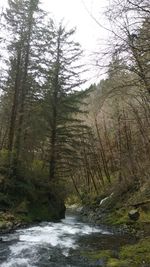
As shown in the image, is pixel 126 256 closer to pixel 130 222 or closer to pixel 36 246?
pixel 36 246

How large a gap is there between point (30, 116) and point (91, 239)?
10732 mm

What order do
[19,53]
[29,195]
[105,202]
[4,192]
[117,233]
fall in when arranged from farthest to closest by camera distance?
[105,202] → [19,53] → [29,195] → [4,192] → [117,233]

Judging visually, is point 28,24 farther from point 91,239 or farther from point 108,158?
point 108,158

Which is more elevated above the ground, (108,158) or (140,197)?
(108,158)

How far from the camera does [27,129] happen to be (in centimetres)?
2238

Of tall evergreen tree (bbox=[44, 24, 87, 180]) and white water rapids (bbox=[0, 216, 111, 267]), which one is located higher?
tall evergreen tree (bbox=[44, 24, 87, 180])

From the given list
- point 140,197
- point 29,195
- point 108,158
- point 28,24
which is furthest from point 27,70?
point 108,158

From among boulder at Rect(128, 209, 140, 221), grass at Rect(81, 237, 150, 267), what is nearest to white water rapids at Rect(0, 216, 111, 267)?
grass at Rect(81, 237, 150, 267)

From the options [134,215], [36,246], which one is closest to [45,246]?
[36,246]

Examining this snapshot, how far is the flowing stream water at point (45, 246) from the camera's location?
9680 millimetres

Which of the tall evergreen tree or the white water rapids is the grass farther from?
the tall evergreen tree

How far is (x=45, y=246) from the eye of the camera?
38.9 feet

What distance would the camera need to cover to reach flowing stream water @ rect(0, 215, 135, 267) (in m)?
9.68

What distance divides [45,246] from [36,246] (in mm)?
375
